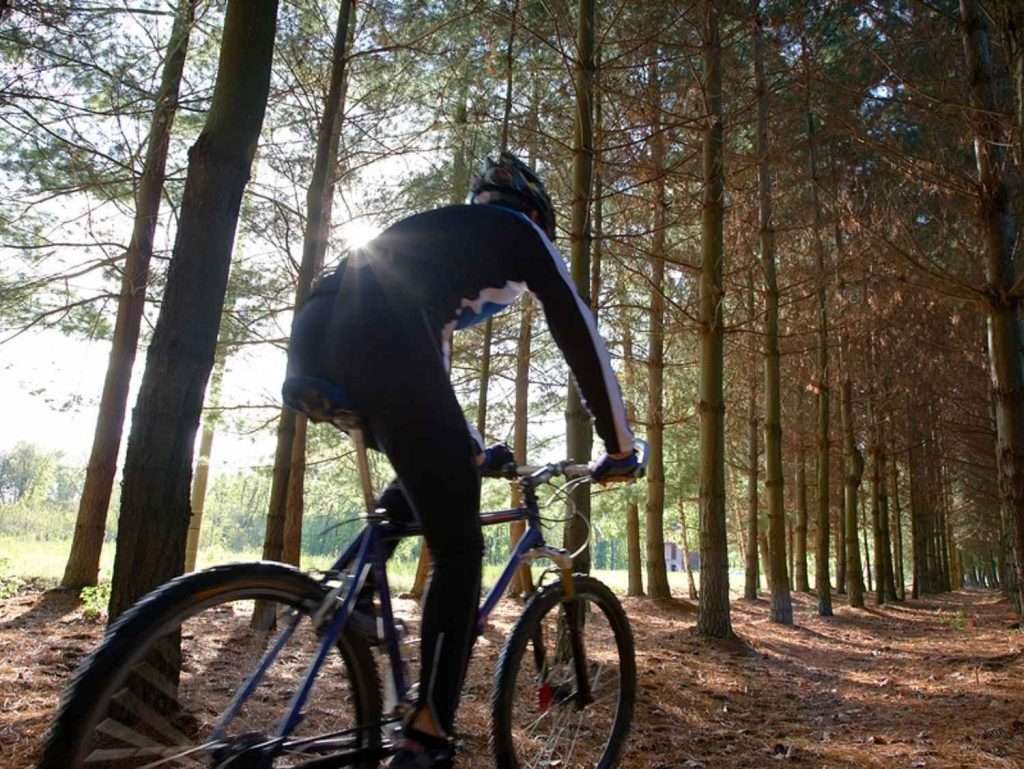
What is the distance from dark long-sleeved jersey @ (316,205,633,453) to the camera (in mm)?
2174

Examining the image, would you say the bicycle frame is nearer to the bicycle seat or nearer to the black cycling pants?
the black cycling pants

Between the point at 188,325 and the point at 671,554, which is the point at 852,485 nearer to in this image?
the point at 188,325

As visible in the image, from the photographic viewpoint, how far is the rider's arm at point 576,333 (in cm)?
225

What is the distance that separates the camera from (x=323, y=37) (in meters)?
8.50

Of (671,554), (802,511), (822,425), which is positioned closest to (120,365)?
(822,425)

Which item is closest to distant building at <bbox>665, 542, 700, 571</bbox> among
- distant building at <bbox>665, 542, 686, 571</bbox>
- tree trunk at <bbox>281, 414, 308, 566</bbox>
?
distant building at <bbox>665, 542, 686, 571</bbox>

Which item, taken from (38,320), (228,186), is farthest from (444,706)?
(38,320)

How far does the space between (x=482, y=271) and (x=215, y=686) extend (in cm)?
141

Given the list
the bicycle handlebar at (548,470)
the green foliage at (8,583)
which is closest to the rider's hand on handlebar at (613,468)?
the bicycle handlebar at (548,470)

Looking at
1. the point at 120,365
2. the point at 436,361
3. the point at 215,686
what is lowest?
the point at 215,686

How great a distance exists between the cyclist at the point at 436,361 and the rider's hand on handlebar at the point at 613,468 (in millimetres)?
100

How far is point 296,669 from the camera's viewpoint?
75.5 inches

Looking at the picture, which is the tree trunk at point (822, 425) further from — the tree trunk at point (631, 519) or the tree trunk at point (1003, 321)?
the tree trunk at point (1003, 321)

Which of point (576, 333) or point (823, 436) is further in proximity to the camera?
point (823, 436)
